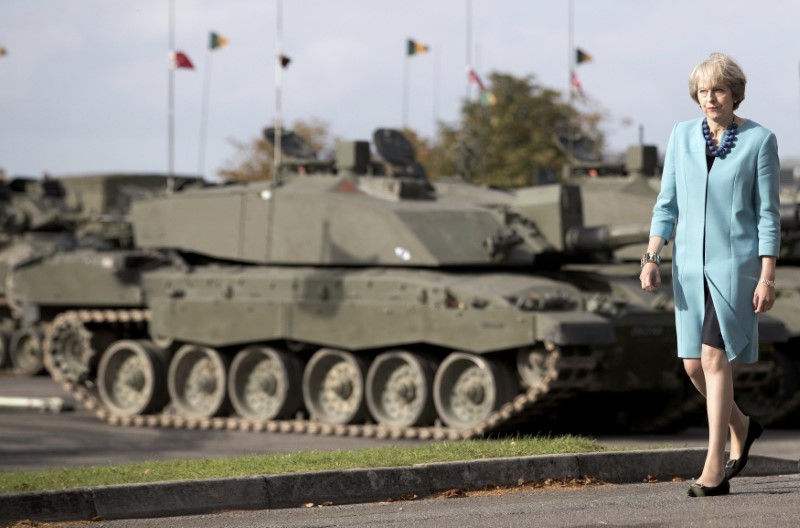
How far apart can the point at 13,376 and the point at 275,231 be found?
40.6 feet

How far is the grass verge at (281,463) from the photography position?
370 inches

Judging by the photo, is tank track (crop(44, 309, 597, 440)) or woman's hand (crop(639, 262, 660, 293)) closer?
woman's hand (crop(639, 262, 660, 293))

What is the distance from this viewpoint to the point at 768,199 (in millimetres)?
7812

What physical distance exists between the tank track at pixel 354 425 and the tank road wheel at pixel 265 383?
0.18 metres

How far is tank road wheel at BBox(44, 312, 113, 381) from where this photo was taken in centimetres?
2106

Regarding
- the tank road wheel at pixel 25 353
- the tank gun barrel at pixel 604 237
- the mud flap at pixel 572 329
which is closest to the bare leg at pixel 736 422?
the mud flap at pixel 572 329

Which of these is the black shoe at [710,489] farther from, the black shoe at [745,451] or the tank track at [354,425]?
the tank track at [354,425]

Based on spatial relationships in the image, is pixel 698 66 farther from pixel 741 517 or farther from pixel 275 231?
pixel 275 231

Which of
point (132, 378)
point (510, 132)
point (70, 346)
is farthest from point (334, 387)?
point (510, 132)

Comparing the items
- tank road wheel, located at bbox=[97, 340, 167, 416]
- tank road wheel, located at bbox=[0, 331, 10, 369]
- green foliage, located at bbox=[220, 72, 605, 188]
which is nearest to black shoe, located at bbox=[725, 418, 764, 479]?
tank road wheel, located at bbox=[97, 340, 167, 416]

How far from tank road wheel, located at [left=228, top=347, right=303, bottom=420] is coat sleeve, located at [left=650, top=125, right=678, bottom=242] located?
11.2m

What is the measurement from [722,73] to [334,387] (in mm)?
11286

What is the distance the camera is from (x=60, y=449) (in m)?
16.2

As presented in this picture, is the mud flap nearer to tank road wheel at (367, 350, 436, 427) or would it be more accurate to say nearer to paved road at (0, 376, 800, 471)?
paved road at (0, 376, 800, 471)
